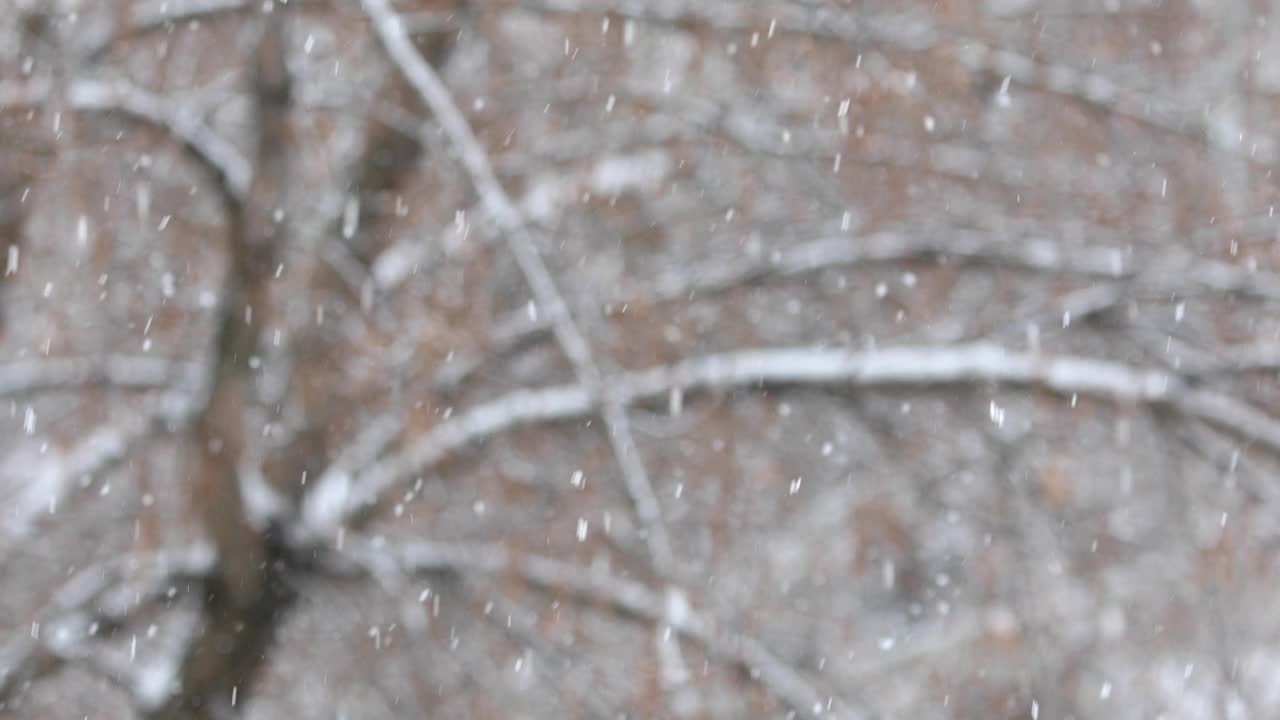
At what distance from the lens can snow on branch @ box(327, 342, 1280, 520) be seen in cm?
418

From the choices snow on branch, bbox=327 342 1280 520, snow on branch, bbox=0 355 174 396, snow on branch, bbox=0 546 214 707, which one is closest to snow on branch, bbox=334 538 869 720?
snow on branch, bbox=327 342 1280 520

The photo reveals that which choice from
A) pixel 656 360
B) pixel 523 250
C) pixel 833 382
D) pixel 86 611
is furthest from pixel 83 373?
pixel 833 382

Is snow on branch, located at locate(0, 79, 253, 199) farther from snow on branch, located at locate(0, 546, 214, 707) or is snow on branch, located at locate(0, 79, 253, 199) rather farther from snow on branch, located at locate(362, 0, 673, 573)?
snow on branch, located at locate(0, 546, 214, 707)

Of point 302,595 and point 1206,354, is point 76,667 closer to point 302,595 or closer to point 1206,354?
point 302,595

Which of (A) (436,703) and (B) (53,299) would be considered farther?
(B) (53,299)

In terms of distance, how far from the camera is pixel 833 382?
4.43 m

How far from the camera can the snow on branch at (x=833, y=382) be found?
4.18 metres

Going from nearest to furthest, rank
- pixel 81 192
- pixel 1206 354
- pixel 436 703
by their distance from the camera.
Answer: pixel 1206 354, pixel 436 703, pixel 81 192

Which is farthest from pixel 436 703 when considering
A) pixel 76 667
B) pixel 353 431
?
pixel 76 667

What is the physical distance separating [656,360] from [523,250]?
0.55 m

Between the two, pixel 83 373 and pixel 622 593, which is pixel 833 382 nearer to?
pixel 622 593

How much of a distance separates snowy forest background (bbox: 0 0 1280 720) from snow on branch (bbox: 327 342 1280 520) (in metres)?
0.01

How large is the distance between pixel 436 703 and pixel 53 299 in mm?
2054

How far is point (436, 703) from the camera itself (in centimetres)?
458
